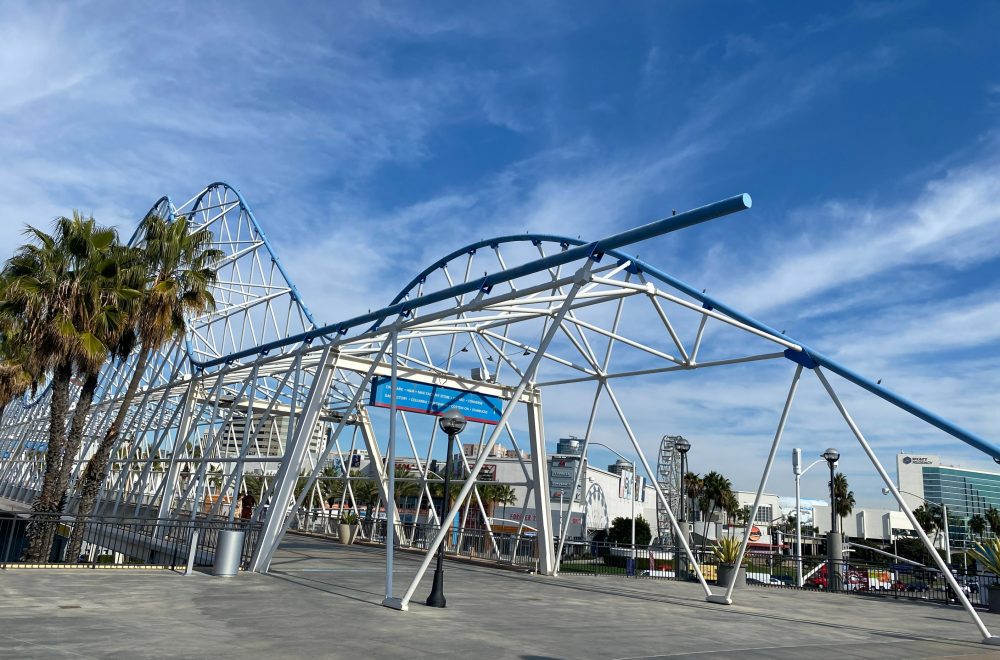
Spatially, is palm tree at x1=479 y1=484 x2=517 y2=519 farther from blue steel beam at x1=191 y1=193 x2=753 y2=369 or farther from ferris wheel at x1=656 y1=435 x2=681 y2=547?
blue steel beam at x1=191 y1=193 x2=753 y2=369

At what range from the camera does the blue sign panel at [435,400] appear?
70.5 ft

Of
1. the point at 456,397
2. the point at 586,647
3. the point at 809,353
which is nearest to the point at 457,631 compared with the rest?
the point at 586,647

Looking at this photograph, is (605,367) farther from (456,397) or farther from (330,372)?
(330,372)

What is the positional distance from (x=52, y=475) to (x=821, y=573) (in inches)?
1125

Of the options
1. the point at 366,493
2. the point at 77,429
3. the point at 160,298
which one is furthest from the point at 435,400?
the point at 366,493

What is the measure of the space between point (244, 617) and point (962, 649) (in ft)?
35.8

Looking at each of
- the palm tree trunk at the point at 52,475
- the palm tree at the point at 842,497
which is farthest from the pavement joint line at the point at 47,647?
the palm tree at the point at 842,497

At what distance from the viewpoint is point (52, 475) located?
2056cm

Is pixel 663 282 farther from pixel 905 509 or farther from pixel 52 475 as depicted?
pixel 52 475

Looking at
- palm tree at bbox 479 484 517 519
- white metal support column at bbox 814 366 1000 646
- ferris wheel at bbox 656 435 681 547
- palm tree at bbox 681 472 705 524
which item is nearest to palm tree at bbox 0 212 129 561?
white metal support column at bbox 814 366 1000 646

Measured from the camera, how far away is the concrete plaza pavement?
8570 mm

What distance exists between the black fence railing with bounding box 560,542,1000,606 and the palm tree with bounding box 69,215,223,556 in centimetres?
1492

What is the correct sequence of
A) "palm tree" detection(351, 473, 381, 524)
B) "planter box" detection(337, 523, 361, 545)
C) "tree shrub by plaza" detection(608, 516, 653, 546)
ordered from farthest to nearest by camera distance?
"palm tree" detection(351, 473, 381, 524), "tree shrub by plaza" detection(608, 516, 653, 546), "planter box" detection(337, 523, 361, 545)

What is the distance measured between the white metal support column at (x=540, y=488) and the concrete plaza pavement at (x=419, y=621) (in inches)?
97.7
